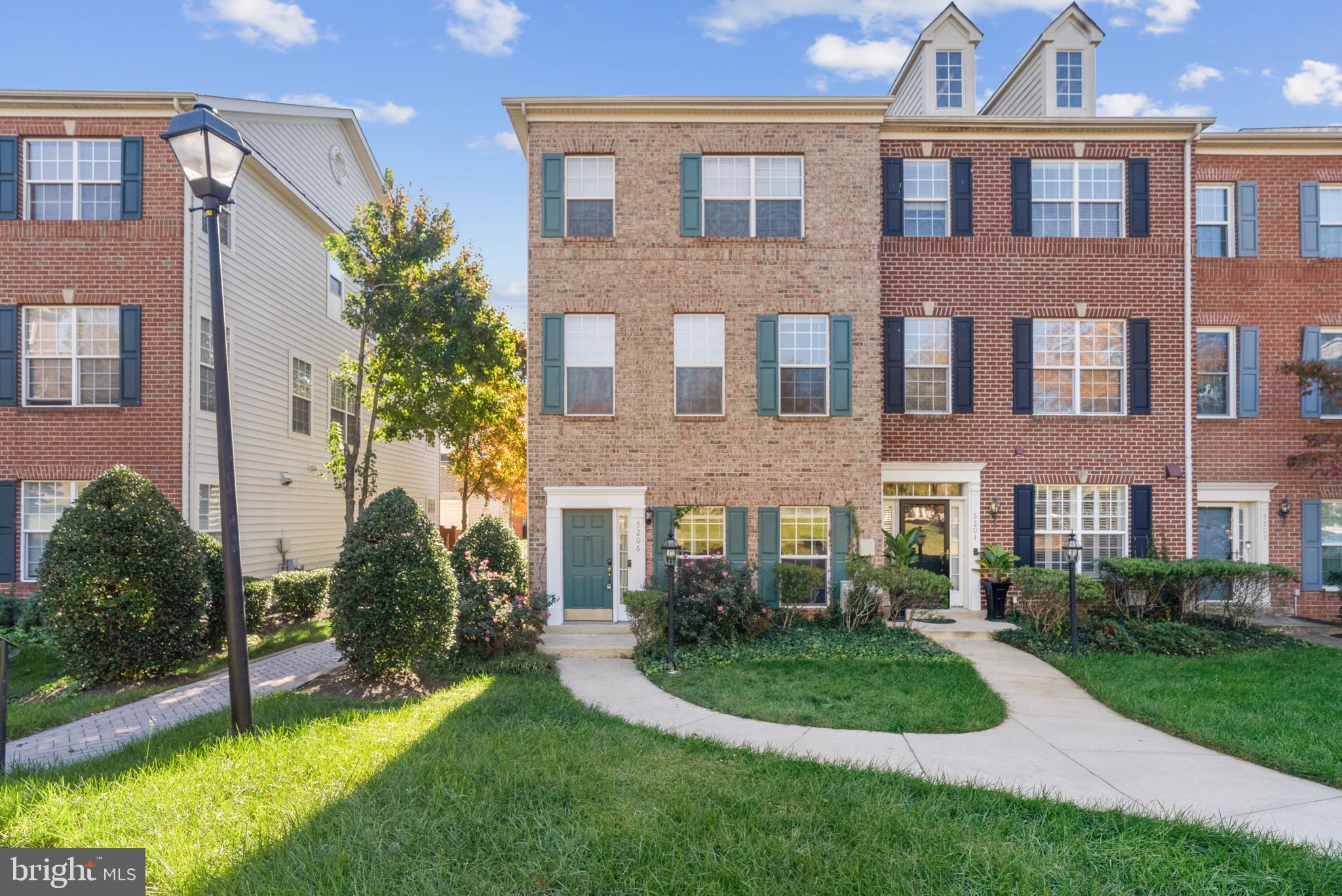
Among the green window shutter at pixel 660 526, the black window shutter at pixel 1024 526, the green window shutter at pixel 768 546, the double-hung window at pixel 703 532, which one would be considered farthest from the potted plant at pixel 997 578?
the green window shutter at pixel 660 526

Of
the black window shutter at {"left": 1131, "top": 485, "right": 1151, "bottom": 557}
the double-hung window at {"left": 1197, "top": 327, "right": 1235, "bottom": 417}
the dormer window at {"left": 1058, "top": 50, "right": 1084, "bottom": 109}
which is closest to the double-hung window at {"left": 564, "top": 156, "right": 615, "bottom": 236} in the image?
the dormer window at {"left": 1058, "top": 50, "right": 1084, "bottom": 109}

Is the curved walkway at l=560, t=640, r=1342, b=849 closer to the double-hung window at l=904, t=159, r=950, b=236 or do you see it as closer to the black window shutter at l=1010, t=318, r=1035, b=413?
the black window shutter at l=1010, t=318, r=1035, b=413

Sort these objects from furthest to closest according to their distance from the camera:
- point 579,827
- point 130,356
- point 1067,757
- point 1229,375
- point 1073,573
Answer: point 1229,375
point 130,356
point 1073,573
point 1067,757
point 579,827

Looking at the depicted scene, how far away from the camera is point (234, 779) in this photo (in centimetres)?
501

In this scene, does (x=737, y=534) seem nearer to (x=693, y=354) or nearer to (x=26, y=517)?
(x=693, y=354)

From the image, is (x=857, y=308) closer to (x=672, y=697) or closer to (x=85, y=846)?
(x=672, y=697)

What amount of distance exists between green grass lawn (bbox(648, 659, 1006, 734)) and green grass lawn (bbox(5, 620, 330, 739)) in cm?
591

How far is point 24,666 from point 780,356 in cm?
1199

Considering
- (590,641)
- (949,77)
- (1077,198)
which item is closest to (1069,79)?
(949,77)

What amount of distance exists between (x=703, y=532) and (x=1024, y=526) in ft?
19.1

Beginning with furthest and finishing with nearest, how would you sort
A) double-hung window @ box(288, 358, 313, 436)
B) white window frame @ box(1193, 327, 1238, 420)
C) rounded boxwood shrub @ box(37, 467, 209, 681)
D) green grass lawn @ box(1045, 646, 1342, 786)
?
double-hung window @ box(288, 358, 313, 436), white window frame @ box(1193, 327, 1238, 420), rounded boxwood shrub @ box(37, 467, 209, 681), green grass lawn @ box(1045, 646, 1342, 786)

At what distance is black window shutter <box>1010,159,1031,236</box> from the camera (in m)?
12.8

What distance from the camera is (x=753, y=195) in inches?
486

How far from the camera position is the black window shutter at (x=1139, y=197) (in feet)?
42.1
